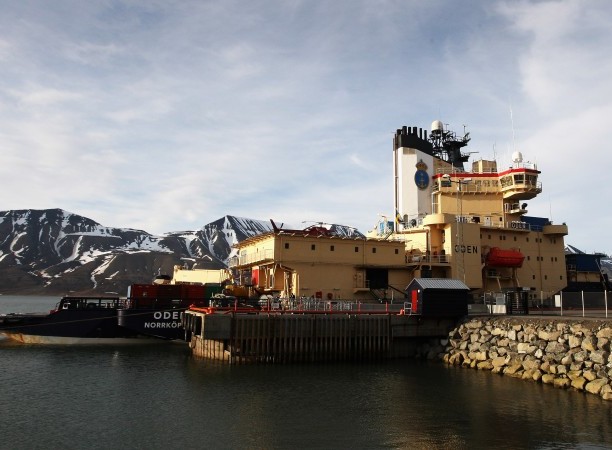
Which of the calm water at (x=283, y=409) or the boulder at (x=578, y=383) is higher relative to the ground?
the boulder at (x=578, y=383)

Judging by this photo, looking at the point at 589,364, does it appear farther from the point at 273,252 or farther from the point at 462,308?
the point at 273,252

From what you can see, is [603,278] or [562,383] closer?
[562,383]

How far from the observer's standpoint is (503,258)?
47.5m

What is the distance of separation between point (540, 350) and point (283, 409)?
53.6 ft

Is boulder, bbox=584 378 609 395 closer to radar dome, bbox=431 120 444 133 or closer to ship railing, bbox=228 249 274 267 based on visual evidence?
ship railing, bbox=228 249 274 267

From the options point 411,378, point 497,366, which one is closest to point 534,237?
point 497,366

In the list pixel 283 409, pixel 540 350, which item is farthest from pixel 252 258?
pixel 540 350

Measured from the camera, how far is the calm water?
17703 millimetres

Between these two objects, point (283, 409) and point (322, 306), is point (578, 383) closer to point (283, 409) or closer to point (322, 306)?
point (283, 409)

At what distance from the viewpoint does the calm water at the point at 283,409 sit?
1770cm

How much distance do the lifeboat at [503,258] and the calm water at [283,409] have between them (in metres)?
18.6

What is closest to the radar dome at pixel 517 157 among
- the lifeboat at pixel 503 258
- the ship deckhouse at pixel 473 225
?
the ship deckhouse at pixel 473 225

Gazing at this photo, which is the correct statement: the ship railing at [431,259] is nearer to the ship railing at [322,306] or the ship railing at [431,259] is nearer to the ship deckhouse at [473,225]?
the ship deckhouse at [473,225]

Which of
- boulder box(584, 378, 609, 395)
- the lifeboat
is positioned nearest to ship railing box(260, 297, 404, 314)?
the lifeboat
